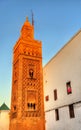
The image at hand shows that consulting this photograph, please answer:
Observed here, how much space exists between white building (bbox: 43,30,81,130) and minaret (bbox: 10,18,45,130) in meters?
1.01

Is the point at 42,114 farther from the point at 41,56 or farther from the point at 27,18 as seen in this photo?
the point at 27,18

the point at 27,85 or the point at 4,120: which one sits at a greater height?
the point at 27,85

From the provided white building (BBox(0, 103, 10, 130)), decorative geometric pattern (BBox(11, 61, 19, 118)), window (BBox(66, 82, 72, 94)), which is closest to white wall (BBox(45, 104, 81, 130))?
window (BBox(66, 82, 72, 94))

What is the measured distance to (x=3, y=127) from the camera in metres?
19.8

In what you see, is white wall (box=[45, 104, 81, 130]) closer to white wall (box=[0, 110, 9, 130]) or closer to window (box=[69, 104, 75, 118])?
window (box=[69, 104, 75, 118])

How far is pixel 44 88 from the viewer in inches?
739

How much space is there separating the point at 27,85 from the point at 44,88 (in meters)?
2.21

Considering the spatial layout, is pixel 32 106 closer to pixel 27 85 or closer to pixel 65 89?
pixel 27 85

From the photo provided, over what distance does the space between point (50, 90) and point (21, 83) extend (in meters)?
3.18

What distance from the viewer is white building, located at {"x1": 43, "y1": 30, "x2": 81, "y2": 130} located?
1300cm

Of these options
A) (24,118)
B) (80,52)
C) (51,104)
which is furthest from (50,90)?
(80,52)

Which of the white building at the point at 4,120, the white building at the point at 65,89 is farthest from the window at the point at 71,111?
the white building at the point at 4,120

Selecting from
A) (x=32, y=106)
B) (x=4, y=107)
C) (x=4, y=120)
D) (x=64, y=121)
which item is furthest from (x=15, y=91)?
(x=4, y=107)

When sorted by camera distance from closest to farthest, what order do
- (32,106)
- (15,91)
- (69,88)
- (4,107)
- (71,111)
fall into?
(71,111), (69,88), (32,106), (15,91), (4,107)
